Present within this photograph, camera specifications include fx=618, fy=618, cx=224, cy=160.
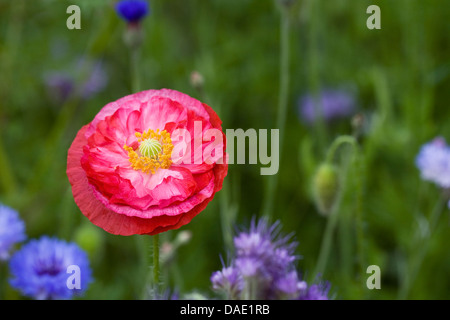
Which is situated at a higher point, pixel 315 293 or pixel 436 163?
pixel 436 163

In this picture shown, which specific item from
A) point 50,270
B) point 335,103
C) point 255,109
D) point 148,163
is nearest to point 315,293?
point 148,163

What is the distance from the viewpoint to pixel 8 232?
2.32 ft

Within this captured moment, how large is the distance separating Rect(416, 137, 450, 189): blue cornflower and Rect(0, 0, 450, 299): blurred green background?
0.26 ft

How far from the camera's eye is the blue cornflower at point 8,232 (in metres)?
0.70

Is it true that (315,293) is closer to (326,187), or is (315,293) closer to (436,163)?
(326,187)

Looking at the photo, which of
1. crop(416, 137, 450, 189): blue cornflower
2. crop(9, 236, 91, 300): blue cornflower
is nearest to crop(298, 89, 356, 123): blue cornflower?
crop(416, 137, 450, 189): blue cornflower

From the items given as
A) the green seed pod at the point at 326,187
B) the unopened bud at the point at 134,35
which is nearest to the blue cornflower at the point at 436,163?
the green seed pod at the point at 326,187

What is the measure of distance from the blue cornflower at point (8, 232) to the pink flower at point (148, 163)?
0.72 feet

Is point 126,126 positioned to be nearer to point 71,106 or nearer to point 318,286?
point 318,286

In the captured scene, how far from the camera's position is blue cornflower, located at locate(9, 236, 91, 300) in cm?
66

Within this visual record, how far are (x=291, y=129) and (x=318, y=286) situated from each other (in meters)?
0.76

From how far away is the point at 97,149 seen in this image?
1.76 feet

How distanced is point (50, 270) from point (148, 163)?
0.22 meters

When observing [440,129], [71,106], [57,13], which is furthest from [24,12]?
[440,129]
